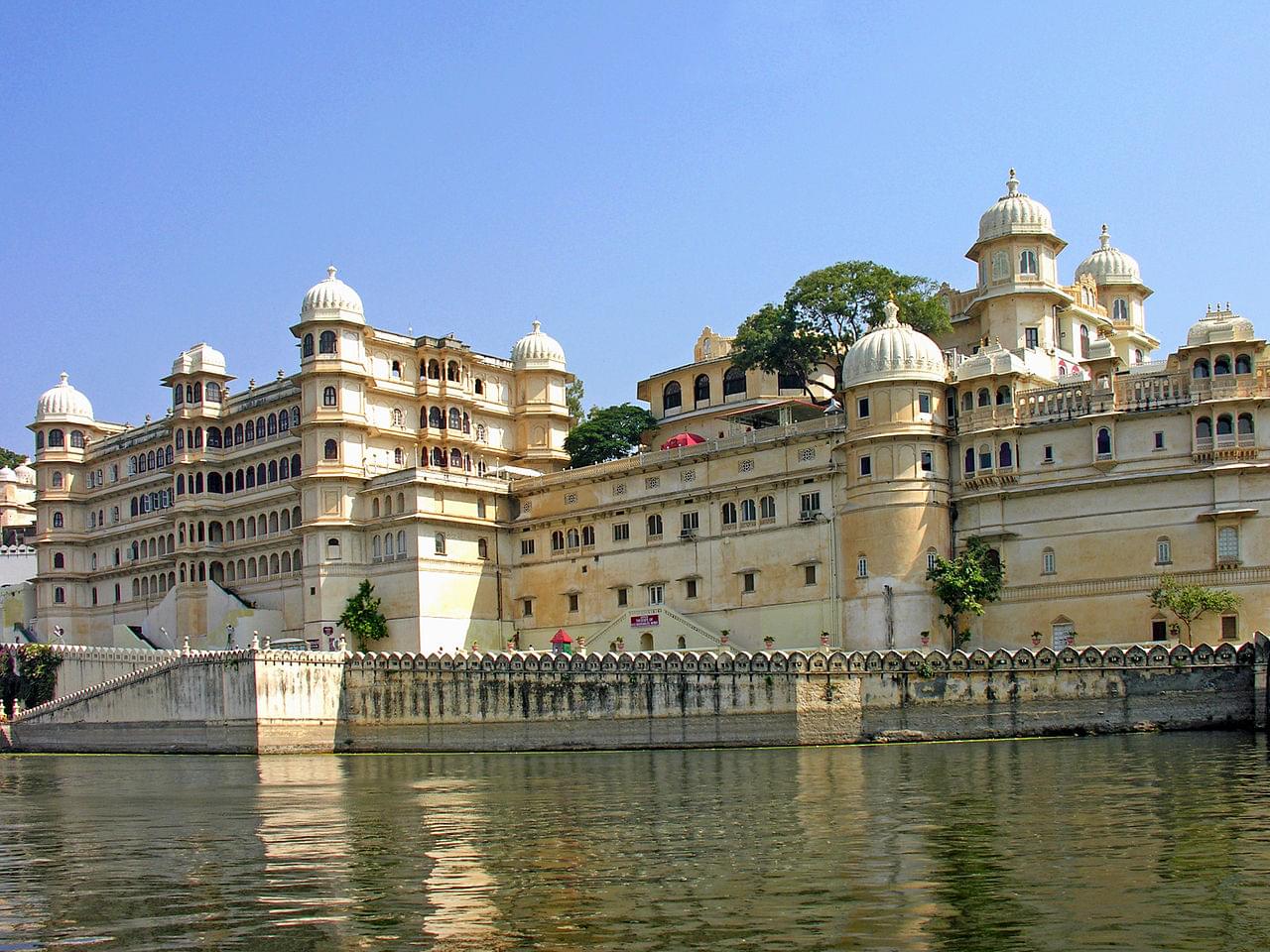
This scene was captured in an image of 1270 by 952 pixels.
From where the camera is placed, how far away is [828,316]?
66.6m

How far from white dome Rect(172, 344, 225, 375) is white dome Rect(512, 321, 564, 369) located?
15720 millimetres

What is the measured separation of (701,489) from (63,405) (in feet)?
146

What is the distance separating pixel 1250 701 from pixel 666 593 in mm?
27236

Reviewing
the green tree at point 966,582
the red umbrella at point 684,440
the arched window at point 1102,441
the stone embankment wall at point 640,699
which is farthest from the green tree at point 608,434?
the arched window at point 1102,441

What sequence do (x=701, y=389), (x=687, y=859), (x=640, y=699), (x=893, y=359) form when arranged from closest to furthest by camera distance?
(x=687, y=859), (x=640, y=699), (x=893, y=359), (x=701, y=389)

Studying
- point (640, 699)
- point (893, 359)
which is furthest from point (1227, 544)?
point (640, 699)

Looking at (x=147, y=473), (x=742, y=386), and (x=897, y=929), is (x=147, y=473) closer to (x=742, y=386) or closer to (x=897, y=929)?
(x=742, y=386)

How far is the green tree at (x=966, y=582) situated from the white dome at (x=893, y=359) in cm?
664

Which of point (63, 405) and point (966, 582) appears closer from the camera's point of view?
point (966, 582)

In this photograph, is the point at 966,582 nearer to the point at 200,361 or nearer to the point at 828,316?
the point at 828,316

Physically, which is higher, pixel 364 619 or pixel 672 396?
pixel 672 396

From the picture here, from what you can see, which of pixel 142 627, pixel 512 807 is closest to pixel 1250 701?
pixel 512 807

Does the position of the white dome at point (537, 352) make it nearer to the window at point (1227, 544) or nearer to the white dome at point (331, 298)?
the white dome at point (331, 298)

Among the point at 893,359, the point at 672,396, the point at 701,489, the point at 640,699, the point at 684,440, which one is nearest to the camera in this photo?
the point at 640,699
